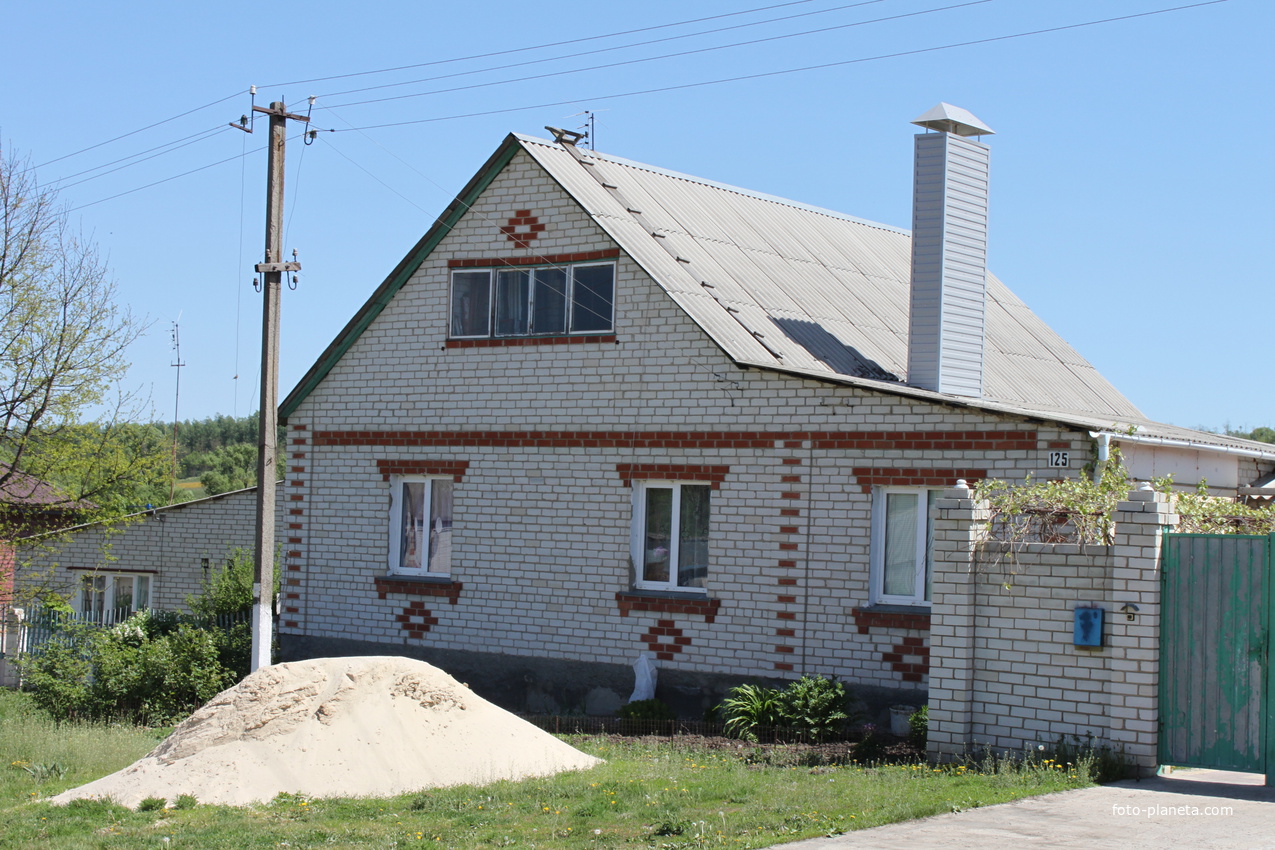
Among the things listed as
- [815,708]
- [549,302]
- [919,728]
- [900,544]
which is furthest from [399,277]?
[919,728]

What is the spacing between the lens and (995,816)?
7.81 metres

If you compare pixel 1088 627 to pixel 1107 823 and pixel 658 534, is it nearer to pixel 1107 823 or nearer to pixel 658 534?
pixel 1107 823

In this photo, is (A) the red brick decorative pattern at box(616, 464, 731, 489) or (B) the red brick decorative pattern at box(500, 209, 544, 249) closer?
(A) the red brick decorative pattern at box(616, 464, 731, 489)

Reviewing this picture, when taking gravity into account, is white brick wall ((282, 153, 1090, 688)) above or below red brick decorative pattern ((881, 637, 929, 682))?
above

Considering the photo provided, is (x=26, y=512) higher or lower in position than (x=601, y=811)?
higher

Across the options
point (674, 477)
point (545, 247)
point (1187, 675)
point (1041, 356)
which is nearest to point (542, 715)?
point (674, 477)

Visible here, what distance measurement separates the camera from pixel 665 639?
1424cm

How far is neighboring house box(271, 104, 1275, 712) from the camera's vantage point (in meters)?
13.0

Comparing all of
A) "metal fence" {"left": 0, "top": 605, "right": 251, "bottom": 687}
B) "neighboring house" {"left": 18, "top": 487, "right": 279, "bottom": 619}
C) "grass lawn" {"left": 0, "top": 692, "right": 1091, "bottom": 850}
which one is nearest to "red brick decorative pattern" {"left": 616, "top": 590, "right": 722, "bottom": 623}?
"grass lawn" {"left": 0, "top": 692, "right": 1091, "bottom": 850}

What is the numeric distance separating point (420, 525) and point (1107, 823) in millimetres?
10463

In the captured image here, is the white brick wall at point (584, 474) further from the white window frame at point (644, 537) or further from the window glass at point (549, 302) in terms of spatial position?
the window glass at point (549, 302)

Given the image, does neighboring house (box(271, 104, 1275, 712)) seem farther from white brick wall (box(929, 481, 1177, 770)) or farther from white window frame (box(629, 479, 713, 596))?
white brick wall (box(929, 481, 1177, 770))

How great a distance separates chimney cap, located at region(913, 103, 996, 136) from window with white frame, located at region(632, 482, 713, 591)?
15.4ft

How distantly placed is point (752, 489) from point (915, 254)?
10.3 feet
